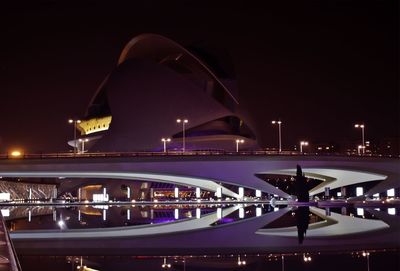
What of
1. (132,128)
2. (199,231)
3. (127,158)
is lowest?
(199,231)

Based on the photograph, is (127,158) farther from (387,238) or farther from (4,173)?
(387,238)

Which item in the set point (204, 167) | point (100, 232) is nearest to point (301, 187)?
point (204, 167)

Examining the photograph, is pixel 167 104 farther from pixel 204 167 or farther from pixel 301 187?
pixel 301 187

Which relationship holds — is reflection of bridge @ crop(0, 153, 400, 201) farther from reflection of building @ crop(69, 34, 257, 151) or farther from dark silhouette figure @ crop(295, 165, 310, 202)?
reflection of building @ crop(69, 34, 257, 151)

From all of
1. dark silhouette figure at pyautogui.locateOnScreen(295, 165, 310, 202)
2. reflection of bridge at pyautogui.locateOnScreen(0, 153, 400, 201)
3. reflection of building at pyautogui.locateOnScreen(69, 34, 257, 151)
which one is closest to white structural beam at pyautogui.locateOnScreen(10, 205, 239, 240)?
dark silhouette figure at pyautogui.locateOnScreen(295, 165, 310, 202)

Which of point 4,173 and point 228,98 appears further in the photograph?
point 228,98

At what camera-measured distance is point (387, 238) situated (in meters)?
16.8

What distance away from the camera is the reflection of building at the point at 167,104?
65.8m

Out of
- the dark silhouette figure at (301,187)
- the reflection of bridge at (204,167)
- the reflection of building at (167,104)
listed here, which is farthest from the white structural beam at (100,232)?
the reflection of building at (167,104)

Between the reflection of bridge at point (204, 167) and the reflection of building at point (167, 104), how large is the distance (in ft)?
44.2

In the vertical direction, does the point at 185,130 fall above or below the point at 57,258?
above

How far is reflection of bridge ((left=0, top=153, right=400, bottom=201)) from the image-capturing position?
46.3m

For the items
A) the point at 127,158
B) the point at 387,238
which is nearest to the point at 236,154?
the point at 127,158

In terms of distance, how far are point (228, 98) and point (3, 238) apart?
5575 cm
